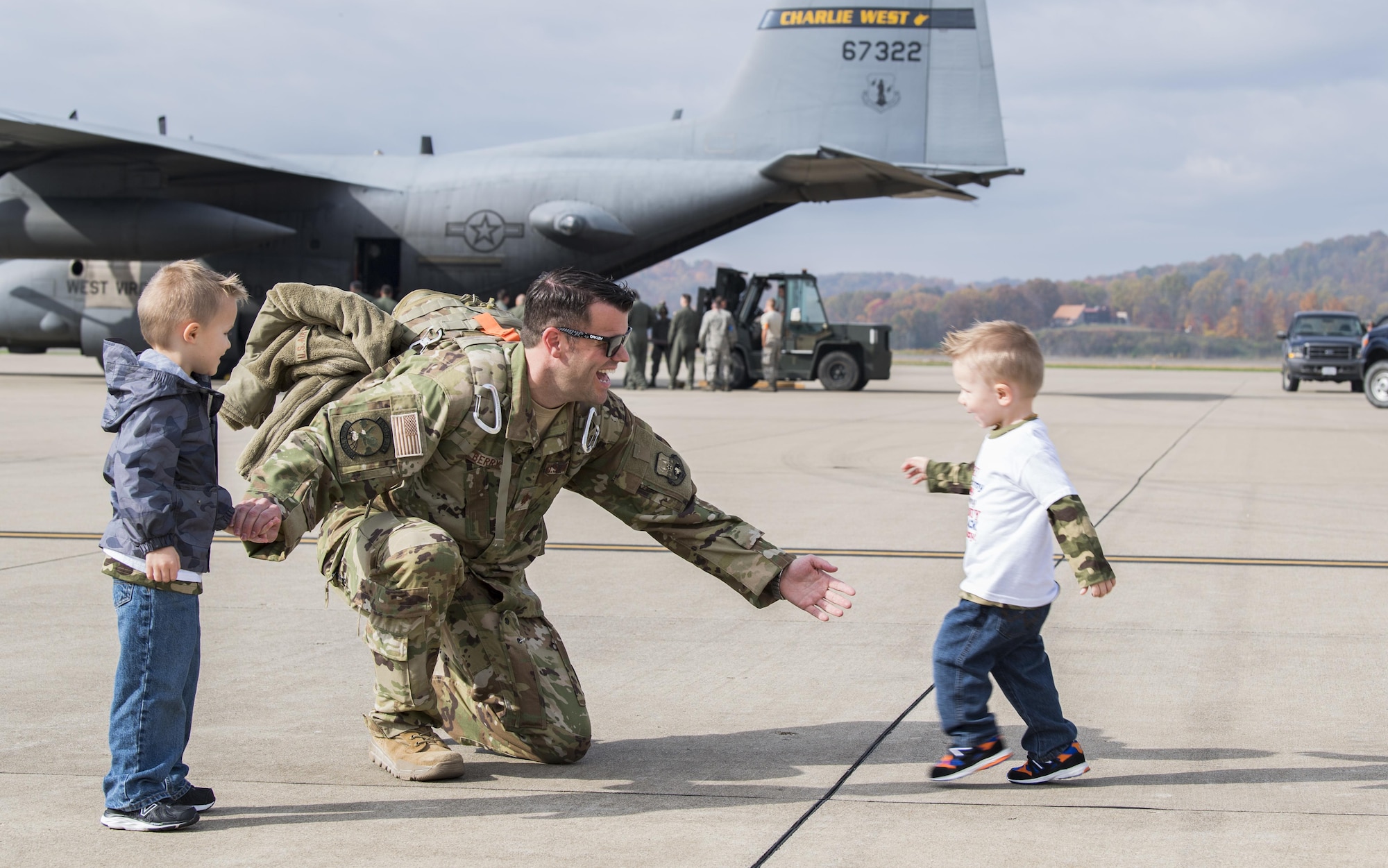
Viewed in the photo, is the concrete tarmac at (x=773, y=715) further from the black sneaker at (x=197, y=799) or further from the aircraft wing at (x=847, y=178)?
the aircraft wing at (x=847, y=178)

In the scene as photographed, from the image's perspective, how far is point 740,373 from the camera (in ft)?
88.1

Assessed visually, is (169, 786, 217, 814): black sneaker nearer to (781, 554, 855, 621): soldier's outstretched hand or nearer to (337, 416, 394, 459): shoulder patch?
(337, 416, 394, 459): shoulder patch

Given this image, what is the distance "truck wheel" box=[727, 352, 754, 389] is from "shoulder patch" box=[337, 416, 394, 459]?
74.5 feet

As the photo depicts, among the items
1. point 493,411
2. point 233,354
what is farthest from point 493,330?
point 233,354

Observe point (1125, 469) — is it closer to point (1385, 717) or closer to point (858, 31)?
point (1385, 717)

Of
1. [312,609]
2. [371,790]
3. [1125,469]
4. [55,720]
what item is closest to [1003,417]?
[371,790]

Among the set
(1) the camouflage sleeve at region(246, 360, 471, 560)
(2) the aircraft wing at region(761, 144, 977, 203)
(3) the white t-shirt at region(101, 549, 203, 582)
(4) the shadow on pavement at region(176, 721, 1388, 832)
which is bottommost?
(4) the shadow on pavement at region(176, 721, 1388, 832)

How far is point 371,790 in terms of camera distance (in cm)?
379

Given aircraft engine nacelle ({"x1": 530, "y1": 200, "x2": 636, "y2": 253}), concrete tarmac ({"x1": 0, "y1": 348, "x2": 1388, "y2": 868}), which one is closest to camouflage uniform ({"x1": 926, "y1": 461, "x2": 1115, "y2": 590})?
concrete tarmac ({"x1": 0, "y1": 348, "x2": 1388, "y2": 868})

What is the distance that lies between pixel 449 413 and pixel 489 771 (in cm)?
112

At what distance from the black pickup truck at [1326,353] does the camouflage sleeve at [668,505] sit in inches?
1080

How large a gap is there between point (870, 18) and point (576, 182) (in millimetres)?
6622

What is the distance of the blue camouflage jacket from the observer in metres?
3.35

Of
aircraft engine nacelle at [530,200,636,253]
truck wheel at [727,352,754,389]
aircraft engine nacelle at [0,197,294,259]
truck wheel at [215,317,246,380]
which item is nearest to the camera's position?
aircraft engine nacelle at [0,197,294,259]
